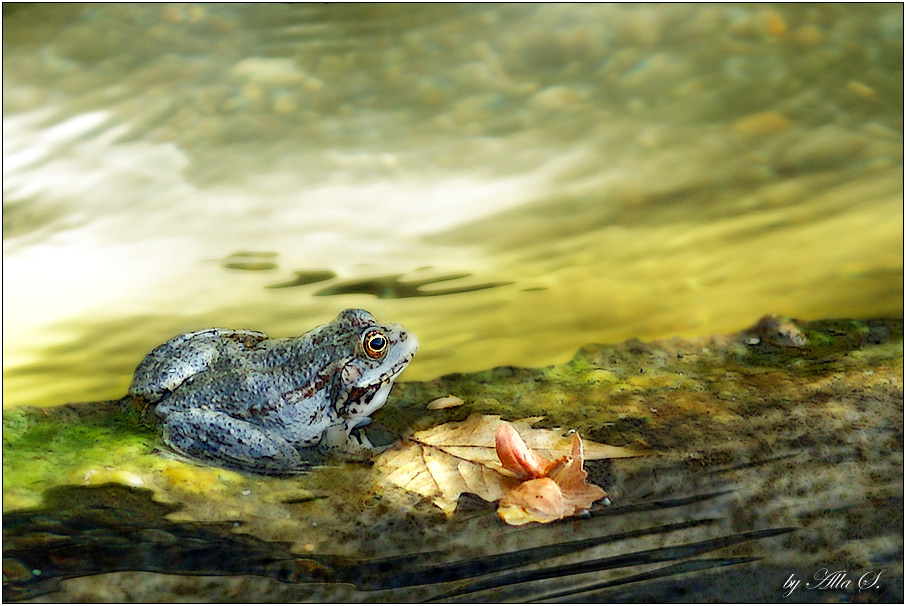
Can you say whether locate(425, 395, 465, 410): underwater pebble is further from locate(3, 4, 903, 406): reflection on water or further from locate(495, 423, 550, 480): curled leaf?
locate(495, 423, 550, 480): curled leaf

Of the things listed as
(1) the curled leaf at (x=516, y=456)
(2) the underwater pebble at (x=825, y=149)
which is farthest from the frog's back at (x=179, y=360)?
(2) the underwater pebble at (x=825, y=149)

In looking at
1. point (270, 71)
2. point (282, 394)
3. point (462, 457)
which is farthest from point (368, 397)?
point (270, 71)

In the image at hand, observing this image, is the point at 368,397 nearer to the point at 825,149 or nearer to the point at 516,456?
the point at 516,456

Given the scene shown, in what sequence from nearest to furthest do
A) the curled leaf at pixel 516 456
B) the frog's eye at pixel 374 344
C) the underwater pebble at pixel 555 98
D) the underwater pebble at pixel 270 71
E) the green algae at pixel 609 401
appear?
the curled leaf at pixel 516 456 → the green algae at pixel 609 401 → the frog's eye at pixel 374 344 → the underwater pebble at pixel 555 98 → the underwater pebble at pixel 270 71

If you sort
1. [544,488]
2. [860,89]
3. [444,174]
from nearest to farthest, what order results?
[544,488] < [444,174] < [860,89]

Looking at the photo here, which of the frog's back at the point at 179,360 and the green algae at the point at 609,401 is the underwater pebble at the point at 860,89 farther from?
the frog's back at the point at 179,360

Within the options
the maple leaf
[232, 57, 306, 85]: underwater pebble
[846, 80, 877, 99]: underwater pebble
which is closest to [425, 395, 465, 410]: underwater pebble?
the maple leaf

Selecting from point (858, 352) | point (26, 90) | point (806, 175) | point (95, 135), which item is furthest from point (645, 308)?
point (26, 90)
